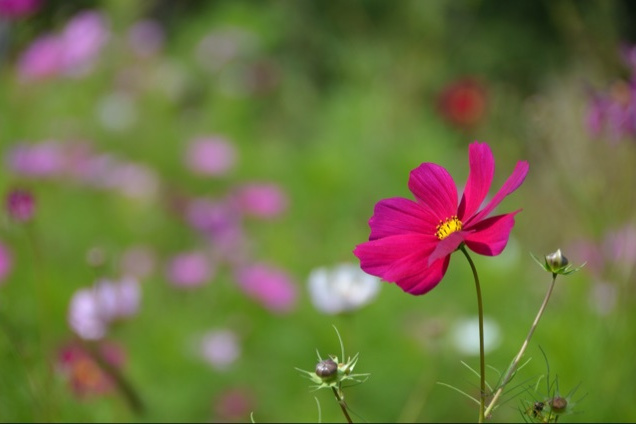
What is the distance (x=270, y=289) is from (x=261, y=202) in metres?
0.46

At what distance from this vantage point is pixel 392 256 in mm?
486

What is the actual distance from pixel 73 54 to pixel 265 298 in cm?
84

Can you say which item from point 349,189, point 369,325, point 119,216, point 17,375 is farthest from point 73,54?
point 17,375

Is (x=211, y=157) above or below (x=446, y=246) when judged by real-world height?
above

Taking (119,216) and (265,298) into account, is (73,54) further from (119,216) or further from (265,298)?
(265,298)

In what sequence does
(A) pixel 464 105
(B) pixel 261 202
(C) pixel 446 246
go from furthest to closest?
(A) pixel 464 105 → (B) pixel 261 202 → (C) pixel 446 246

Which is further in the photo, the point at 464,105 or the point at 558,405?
the point at 464,105

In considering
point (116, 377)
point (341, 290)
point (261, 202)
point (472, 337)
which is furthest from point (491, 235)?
point (261, 202)

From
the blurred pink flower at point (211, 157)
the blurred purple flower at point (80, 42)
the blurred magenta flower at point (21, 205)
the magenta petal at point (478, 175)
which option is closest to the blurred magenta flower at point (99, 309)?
the blurred magenta flower at point (21, 205)

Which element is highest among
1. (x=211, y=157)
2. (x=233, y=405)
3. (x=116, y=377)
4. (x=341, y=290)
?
(x=211, y=157)

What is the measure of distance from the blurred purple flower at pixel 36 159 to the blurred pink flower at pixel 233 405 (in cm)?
73

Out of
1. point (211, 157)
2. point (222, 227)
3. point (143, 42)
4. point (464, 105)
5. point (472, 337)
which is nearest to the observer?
point (472, 337)

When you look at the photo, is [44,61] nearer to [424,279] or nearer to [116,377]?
[116,377]

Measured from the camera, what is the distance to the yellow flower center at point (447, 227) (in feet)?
1.67
